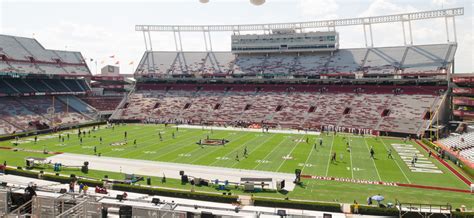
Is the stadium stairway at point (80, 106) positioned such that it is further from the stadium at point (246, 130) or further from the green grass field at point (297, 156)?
the green grass field at point (297, 156)

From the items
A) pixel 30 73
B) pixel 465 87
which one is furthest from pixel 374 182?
pixel 30 73

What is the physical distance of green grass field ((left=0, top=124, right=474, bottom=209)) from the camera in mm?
23391

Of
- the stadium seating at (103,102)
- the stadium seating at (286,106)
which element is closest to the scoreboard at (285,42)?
the stadium seating at (286,106)

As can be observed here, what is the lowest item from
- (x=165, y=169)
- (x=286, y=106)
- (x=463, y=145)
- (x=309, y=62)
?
(x=165, y=169)

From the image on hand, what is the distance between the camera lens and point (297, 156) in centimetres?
3409

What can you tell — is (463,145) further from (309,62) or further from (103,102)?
(103,102)

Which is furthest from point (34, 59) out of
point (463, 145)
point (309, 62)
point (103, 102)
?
point (463, 145)

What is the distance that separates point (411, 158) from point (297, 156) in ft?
36.2

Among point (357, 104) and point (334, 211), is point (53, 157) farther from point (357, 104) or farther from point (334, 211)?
point (357, 104)

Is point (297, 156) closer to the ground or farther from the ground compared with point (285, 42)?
closer to the ground

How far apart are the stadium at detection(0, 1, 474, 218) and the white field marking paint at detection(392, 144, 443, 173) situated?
0.31m

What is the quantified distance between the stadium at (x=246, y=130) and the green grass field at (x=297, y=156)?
197 mm

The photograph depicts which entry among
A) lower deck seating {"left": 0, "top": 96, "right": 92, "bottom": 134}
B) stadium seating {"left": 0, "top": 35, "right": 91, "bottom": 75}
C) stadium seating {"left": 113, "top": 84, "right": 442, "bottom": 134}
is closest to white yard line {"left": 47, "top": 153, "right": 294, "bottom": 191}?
lower deck seating {"left": 0, "top": 96, "right": 92, "bottom": 134}

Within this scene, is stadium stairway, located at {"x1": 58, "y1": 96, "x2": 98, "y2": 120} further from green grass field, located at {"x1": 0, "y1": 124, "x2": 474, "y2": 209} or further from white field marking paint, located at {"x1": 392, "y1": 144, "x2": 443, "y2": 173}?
white field marking paint, located at {"x1": 392, "y1": 144, "x2": 443, "y2": 173}
